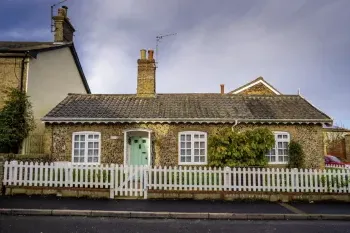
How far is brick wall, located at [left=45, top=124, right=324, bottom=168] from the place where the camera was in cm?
1562

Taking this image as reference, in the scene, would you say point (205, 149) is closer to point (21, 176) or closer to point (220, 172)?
point (220, 172)

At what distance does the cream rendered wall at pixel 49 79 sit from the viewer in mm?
17794

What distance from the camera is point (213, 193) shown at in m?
12.3

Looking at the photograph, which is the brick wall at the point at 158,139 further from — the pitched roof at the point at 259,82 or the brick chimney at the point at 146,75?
the pitched roof at the point at 259,82

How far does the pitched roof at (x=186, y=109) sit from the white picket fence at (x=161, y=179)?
3643 millimetres

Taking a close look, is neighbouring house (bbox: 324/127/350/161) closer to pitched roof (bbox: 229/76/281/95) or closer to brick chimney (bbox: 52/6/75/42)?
pitched roof (bbox: 229/76/281/95)

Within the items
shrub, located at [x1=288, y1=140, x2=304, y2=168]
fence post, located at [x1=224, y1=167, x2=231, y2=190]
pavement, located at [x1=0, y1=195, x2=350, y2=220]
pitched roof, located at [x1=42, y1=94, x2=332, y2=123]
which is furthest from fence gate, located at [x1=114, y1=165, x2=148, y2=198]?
shrub, located at [x1=288, y1=140, x2=304, y2=168]

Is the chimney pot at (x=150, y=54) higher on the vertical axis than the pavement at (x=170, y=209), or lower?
higher

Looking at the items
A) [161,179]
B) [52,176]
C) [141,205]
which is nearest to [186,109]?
[161,179]

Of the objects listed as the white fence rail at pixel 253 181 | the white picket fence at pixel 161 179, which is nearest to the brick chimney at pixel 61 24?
the white picket fence at pixel 161 179

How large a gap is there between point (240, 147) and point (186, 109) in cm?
400

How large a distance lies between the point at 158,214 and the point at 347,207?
689cm

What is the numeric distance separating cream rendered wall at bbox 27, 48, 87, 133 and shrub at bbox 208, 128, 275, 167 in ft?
33.8

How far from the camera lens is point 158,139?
1580 centimetres
